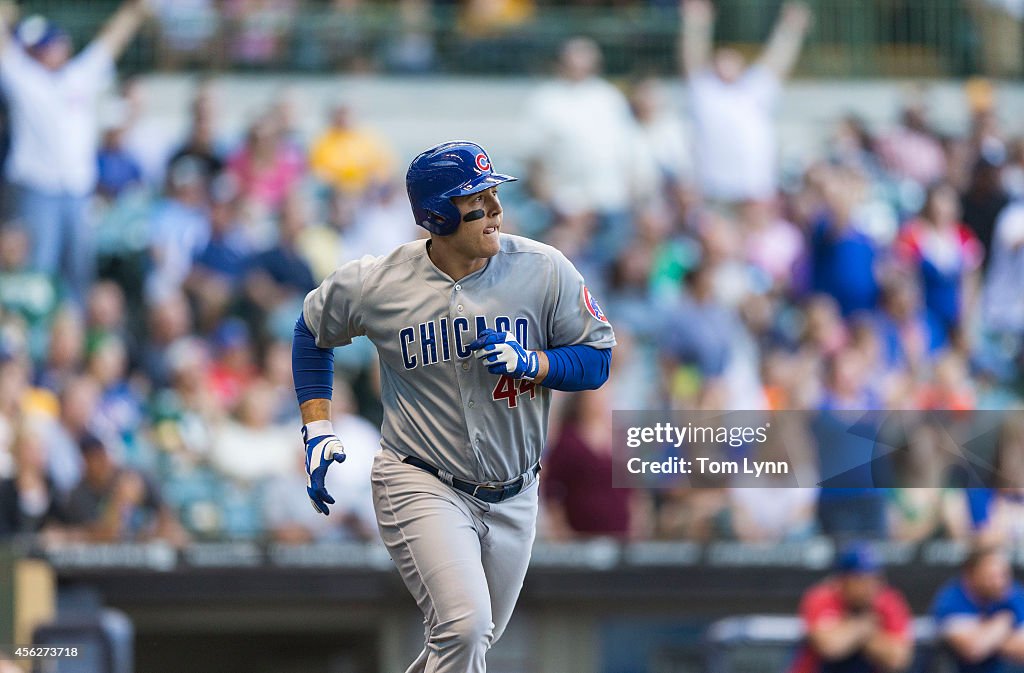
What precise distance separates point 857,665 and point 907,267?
3718mm

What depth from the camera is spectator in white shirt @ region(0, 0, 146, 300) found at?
396 inches

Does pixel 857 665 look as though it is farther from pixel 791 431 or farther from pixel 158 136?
pixel 158 136

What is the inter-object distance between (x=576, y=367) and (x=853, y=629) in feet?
12.5

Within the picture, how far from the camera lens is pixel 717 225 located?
10.6 m

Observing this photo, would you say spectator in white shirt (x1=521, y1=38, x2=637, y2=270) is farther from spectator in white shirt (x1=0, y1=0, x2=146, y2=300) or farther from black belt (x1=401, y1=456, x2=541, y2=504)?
black belt (x1=401, y1=456, x2=541, y2=504)

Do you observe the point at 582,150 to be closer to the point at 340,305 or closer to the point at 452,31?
the point at 452,31

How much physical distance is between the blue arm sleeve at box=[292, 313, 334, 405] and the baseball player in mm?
50

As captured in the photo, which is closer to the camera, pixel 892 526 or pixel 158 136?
pixel 892 526

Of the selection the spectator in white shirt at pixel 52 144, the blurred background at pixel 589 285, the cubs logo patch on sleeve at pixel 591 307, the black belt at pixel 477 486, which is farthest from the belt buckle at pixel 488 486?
the spectator in white shirt at pixel 52 144

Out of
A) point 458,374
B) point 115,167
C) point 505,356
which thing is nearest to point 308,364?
point 458,374

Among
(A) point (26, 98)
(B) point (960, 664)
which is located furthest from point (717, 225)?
(A) point (26, 98)

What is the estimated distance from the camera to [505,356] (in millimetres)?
4312

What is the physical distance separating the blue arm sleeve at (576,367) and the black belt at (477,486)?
0.31m

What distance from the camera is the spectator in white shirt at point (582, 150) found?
1104 centimetres
